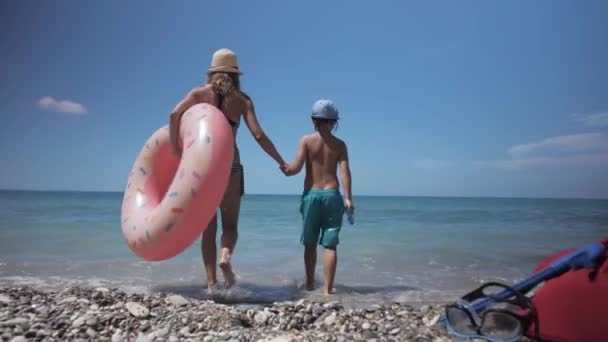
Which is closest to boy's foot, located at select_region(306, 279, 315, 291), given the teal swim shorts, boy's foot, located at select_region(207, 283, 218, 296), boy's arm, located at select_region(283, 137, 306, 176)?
the teal swim shorts

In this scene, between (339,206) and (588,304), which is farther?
(339,206)

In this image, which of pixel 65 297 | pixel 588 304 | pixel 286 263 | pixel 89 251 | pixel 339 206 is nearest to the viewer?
pixel 588 304

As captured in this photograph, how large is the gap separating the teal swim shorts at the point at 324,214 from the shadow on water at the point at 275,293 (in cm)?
50

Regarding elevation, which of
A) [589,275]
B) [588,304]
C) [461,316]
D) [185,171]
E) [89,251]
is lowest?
[89,251]

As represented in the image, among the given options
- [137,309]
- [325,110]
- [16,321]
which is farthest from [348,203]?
[16,321]

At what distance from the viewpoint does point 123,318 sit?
246cm

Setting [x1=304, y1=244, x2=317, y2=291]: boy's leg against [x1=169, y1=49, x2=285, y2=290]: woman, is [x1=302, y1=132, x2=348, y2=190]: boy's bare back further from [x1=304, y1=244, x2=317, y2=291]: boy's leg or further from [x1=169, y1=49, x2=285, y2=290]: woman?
[x1=304, y1=244, x2=317, y2=291]: boy's leg

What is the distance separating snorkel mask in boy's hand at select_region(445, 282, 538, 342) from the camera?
6.68ft

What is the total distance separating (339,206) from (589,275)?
85.0 inches

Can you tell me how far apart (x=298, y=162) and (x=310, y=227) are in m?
0.60

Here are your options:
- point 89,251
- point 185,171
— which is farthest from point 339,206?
point 89,251

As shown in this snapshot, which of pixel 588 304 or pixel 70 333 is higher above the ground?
pixel 588 304

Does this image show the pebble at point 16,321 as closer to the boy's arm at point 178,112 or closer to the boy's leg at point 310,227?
the boy's arm at point 178,112

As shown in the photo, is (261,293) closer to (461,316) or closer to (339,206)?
(339,206)
